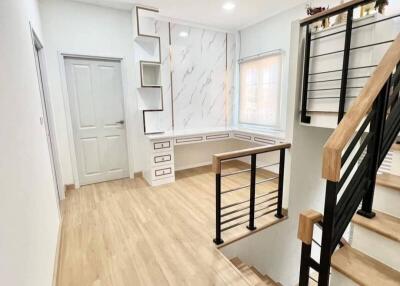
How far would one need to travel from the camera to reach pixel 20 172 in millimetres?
1254

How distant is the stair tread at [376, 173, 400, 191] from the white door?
3448 mm

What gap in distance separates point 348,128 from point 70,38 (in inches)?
144

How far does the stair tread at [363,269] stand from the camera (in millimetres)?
1188

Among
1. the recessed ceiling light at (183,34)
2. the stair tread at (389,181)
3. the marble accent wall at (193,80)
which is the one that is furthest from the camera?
the recessed ceiling light at (183,34)

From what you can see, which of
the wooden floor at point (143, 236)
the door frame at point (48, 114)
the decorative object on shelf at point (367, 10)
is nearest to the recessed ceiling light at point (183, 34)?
the door frame at point (48, 114)

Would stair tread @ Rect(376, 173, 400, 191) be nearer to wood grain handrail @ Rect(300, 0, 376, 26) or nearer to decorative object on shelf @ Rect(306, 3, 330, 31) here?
wood grain handrail @ Rect(300, 0, 376, 26)

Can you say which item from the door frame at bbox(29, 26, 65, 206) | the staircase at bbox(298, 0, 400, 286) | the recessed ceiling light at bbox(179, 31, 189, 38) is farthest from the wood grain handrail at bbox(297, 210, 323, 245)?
the recessed ceiling light at bbox(179, 31, 189, 38)

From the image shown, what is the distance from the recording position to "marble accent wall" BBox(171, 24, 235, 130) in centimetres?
411

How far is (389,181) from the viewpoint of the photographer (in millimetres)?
1435

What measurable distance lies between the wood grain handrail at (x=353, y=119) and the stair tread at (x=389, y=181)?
0.65 meters

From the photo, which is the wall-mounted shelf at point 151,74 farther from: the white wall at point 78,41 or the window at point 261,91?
the window at point 261,91

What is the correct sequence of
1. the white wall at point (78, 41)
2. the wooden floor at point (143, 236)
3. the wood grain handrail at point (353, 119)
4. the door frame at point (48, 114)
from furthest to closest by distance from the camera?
the white wall at point (78, 41)
the door frame at point (48, 114)
the wooden floor at point (143, 236)
the wood grain handrail at point (353, 119)

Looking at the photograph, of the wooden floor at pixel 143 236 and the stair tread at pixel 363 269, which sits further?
the wooden floor at pixel 143 236

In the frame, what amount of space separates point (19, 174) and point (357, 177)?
74.5 inches
